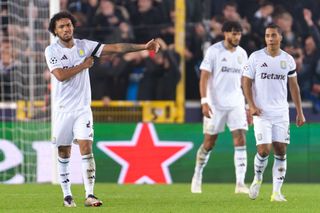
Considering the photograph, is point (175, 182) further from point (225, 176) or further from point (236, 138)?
point (236, 138)

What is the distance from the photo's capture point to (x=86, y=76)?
12.0 meters

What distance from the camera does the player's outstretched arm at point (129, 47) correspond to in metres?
11.6

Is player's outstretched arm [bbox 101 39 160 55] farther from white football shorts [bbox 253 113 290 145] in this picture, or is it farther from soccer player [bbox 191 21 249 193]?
soccer player [bbox 191 21 249 193]

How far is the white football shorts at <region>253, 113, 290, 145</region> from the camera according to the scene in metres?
12.7

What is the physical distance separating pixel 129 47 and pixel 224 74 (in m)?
3.62

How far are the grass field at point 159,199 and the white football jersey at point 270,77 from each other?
1.19 m

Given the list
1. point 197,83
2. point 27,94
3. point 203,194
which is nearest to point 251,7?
point 197,83

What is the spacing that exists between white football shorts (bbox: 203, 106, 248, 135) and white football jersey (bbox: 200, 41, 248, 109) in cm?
8

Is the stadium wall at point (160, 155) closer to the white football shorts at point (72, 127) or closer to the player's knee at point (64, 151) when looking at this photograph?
the player's knee at point (64, 151)

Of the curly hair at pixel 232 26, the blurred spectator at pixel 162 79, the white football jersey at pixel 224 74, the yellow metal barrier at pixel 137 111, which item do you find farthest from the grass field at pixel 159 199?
the blurred spectator at pixel 162 79

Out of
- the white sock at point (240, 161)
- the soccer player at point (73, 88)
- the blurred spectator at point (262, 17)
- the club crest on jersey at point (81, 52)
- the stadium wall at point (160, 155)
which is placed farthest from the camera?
the blurred spectator at point (262, 17)

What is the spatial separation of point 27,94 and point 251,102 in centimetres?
755

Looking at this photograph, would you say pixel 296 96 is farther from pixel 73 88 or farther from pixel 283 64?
pixel 73 88

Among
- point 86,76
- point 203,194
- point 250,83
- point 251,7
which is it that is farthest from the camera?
point 251,7
